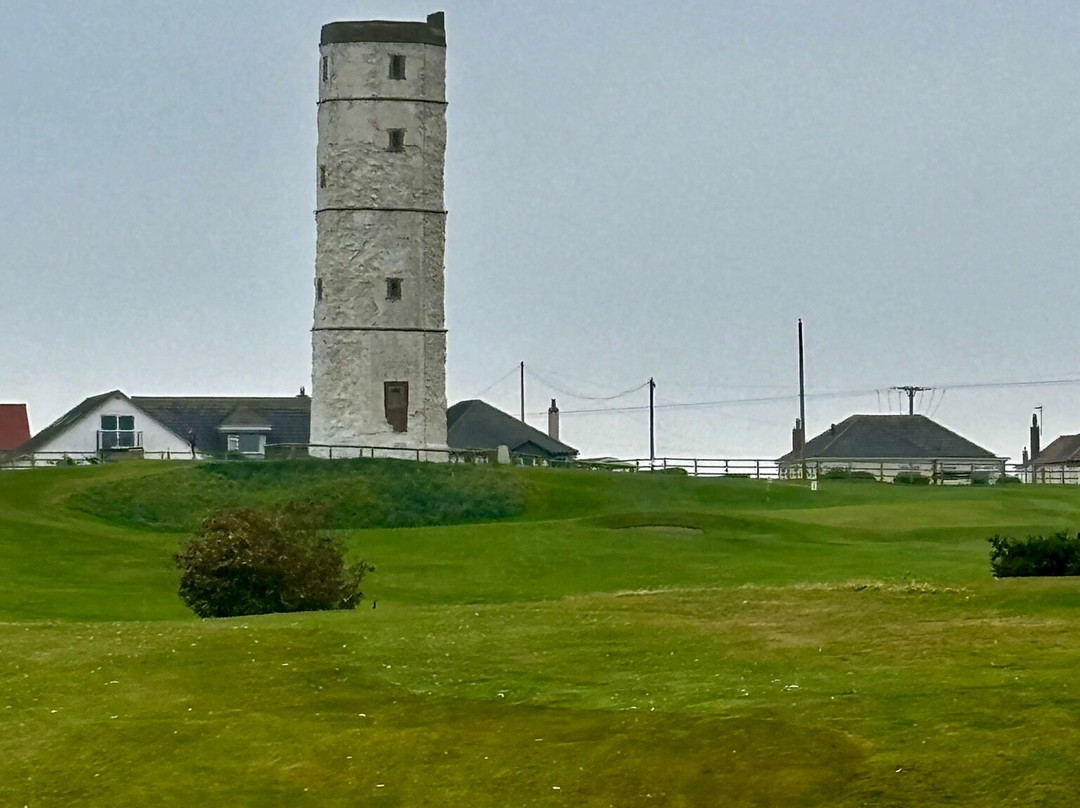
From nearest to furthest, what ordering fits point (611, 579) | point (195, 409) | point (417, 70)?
point (611, 579) → point (417, 70) → point (195, 409)

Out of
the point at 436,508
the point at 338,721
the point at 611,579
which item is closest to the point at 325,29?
the point at 436,508

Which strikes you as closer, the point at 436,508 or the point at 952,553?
the point at 952,553

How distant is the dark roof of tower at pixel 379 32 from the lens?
85.7m

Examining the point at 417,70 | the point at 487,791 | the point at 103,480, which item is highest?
the point at 417,70

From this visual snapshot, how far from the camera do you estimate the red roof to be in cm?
13538

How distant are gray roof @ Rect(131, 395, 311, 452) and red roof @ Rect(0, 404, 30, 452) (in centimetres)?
1111

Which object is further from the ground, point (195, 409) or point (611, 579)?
point (195, 409)

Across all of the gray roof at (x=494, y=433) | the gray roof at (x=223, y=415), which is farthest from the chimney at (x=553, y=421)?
the gray roof at (x=223, y=415)

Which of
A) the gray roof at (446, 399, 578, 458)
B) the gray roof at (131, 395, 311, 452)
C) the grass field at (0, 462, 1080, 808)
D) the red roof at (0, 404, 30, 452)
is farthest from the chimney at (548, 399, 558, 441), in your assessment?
the grass field at (0, 462, 1080, 808)

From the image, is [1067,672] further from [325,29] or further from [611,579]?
[325,29]

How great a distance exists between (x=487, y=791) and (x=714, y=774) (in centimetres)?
226

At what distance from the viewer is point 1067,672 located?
25047 mm

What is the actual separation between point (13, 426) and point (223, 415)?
1847cm

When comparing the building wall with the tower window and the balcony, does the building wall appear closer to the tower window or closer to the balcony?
the balcony
